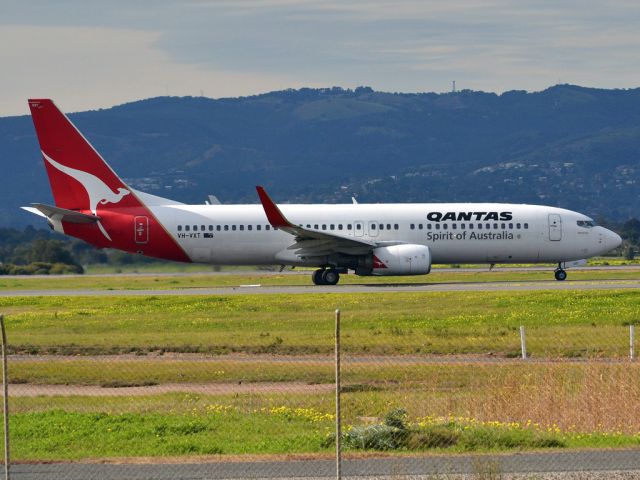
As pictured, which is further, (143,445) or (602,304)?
(602,304)

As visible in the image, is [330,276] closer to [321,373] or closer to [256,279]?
[256,279]

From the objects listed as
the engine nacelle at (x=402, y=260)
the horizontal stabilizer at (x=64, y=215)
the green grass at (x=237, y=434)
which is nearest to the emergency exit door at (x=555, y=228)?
the engine nacelle at (x=402, y=260)

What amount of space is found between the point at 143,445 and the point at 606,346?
48.9ft

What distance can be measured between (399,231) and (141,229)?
11.4 metres

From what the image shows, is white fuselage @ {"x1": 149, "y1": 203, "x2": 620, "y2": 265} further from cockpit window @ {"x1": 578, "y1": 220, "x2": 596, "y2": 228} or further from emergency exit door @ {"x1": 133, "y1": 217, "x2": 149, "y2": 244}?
emergency exit door @ {"x1": 133, "y1": 217, "x2": 149, "y2": 244}

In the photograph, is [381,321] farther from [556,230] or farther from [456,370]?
[556,230]

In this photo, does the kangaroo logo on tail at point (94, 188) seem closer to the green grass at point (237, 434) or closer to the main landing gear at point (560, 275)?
the main landing gear at point (560, 275)

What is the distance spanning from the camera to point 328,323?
38312 millimetres

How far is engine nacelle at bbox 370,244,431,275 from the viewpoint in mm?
54344

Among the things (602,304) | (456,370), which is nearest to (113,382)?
(456,370)

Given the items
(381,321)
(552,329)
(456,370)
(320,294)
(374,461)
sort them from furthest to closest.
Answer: (320,294), (381,321), (552,329), (456,370), (374,461)

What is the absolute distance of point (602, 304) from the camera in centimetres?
4219

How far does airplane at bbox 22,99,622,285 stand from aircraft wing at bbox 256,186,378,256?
92mm

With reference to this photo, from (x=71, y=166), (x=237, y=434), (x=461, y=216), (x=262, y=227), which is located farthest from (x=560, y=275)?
(x=237, y=434)
